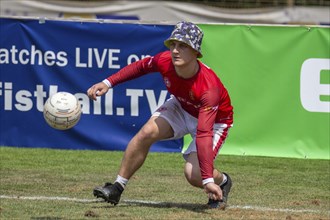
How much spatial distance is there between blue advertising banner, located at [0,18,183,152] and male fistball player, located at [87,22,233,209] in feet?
13.8

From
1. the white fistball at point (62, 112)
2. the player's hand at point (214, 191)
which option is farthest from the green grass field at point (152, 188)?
the white fistball at point (62, 112)

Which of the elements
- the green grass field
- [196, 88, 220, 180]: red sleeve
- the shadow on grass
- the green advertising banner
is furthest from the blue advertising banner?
[196, 88, 220, 180]: red sleeve

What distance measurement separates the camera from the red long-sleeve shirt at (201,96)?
27.3 feet

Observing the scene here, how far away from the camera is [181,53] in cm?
862

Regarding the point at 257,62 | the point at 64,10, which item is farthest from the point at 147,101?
the point at 64,10

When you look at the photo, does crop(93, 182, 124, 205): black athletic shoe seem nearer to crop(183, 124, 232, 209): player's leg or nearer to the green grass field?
the green grass field

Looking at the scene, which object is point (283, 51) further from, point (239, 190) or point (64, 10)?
point (64, 10)

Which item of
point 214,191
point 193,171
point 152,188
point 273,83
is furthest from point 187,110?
point 273,83

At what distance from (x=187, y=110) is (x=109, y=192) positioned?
1084 millimetres

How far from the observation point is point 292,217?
877cm

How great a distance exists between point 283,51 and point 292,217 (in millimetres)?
4816

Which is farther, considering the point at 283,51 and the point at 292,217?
the point at 283,51

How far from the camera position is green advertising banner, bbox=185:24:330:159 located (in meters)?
13.1

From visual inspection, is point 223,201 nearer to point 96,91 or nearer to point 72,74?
point 96,91
